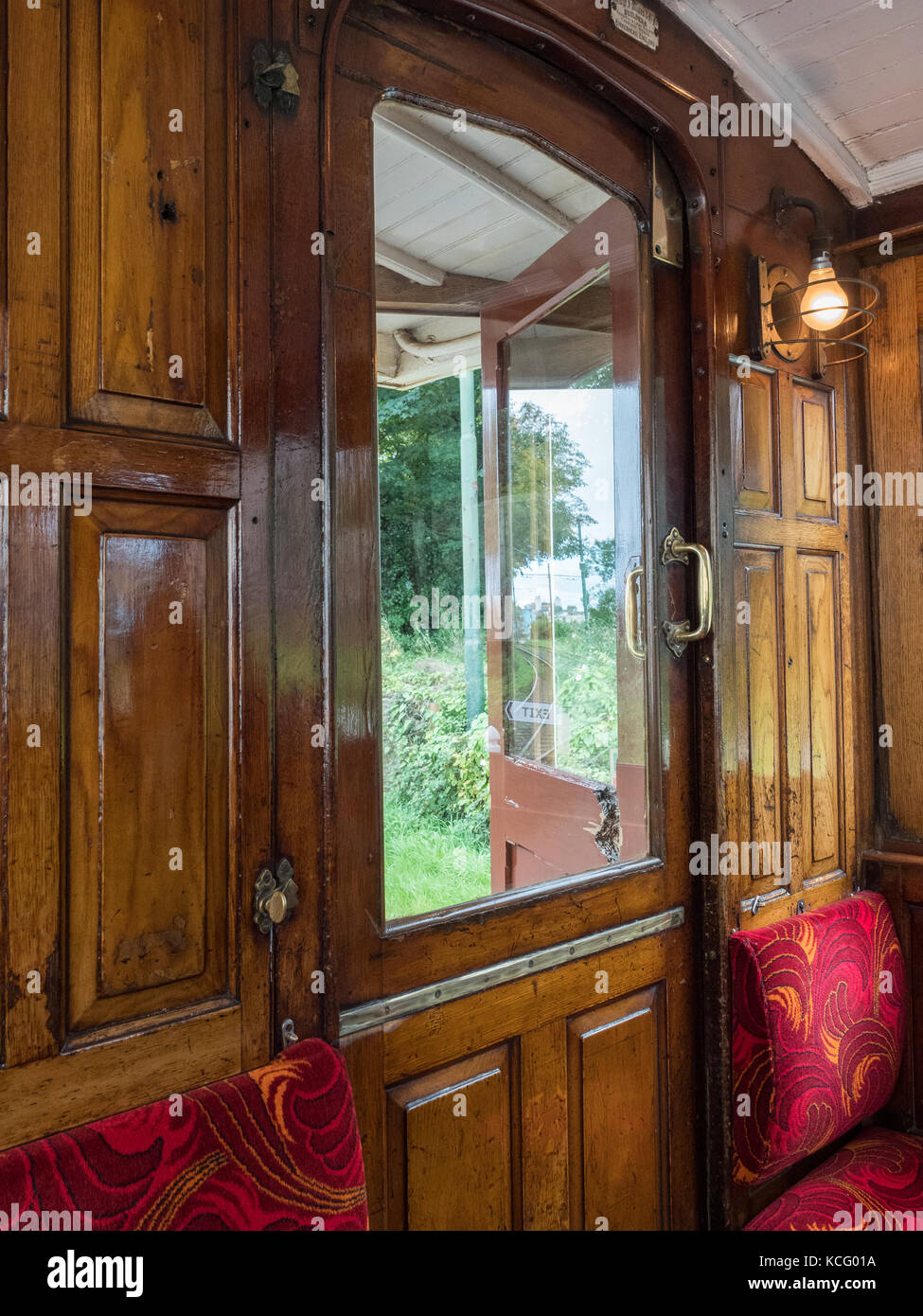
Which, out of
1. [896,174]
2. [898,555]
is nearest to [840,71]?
[896,174]

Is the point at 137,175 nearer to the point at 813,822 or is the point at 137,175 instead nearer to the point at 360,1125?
the point at 360,1125

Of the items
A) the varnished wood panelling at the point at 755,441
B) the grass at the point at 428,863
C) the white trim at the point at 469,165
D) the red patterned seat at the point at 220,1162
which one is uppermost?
the white trim at the point at 469,165

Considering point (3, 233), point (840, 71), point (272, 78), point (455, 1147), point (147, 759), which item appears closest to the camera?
point (3, 233)

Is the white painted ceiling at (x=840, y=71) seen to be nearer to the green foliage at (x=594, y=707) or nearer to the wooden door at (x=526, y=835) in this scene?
the wooden door at (x=526, y=835)

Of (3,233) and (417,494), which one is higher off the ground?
(3,233)

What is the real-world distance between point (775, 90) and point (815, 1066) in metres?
2.13

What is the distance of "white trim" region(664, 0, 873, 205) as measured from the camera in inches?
69.2

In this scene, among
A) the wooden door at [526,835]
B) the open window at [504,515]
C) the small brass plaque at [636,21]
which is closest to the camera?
the wooden door at [526,835]

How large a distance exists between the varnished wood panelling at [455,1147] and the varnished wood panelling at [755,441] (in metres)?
1.27

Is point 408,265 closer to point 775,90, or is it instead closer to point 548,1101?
point 775,90

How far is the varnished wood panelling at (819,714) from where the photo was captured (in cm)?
202

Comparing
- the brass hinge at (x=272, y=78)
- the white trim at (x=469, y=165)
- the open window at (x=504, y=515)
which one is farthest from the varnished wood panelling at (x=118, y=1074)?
the white trim at (x=469, y=165)

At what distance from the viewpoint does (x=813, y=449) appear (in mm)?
2068

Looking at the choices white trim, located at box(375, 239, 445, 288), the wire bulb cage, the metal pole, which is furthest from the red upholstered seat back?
white trim, located at box(375, 239, 445, 288)
